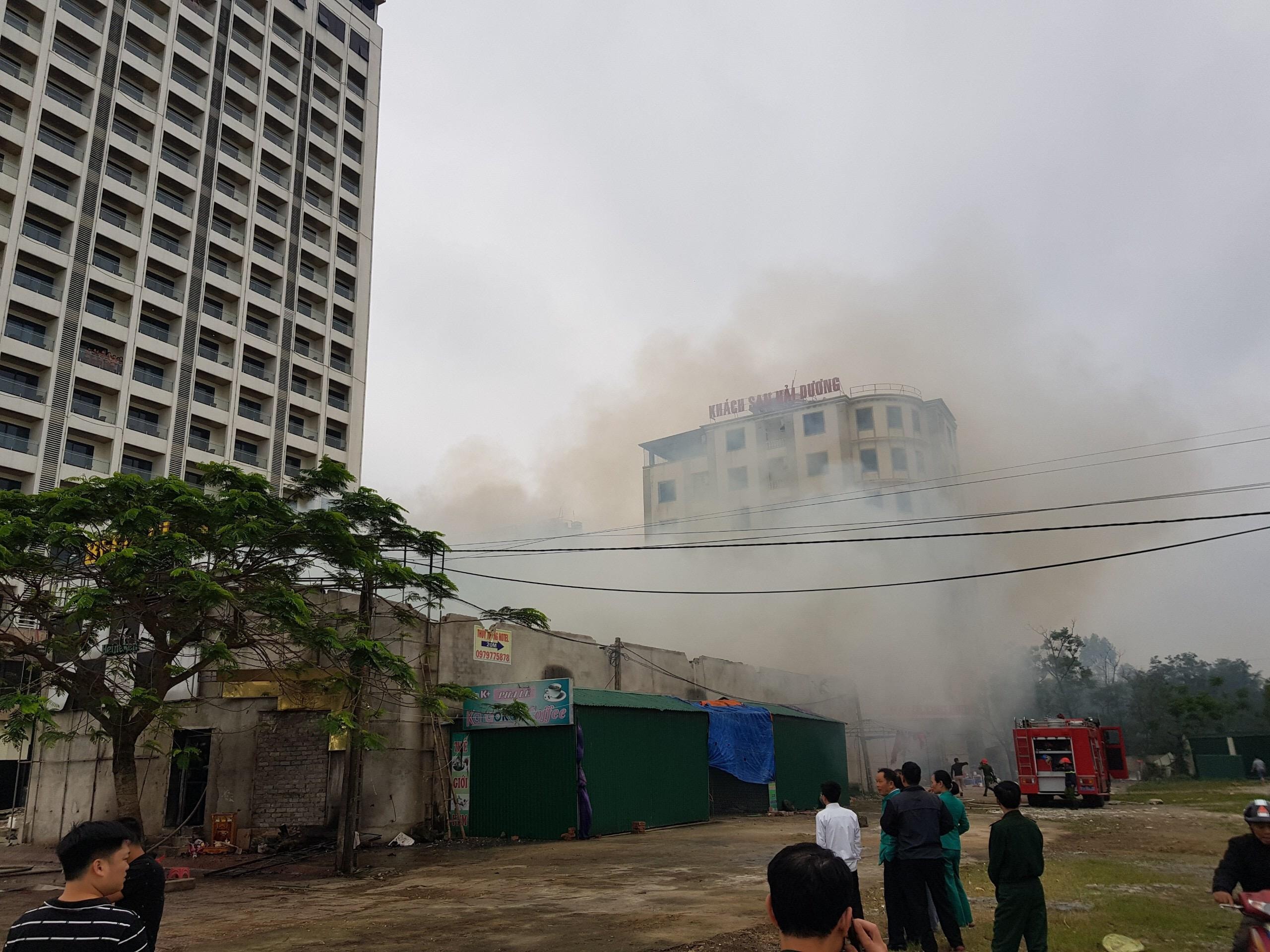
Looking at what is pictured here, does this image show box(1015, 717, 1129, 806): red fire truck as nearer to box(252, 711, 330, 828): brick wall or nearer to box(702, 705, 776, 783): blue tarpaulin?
box(702, 705, 776, 783): blue tarpaulin

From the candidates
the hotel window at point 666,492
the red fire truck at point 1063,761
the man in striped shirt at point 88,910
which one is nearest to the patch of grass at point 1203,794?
the red fire truck at point 1063,761

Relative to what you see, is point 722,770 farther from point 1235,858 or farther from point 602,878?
point 1235,858

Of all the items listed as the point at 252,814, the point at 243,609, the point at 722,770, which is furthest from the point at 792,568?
the point at 243,609

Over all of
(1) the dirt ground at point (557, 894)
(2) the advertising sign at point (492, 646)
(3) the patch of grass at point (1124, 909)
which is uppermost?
(2) the advertising sign at point (492, 646)

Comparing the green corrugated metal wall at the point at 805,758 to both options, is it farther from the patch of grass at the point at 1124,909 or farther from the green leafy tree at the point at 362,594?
the patch of grass at the point at 1124,909

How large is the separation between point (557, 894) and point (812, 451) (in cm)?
5897

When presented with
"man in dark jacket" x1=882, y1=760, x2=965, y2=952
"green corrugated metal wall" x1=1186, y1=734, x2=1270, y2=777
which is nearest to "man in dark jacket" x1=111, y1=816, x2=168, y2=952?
"man in dark jacket" x1=882, y1=760, x2=965, y2=952

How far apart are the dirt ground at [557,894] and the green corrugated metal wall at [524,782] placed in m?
0.87

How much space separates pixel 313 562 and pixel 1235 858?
14.2 meters

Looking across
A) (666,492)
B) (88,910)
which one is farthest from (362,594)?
(666,492)

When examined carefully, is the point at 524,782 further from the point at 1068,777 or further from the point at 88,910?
the point at 88,910

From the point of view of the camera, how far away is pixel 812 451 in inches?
2699

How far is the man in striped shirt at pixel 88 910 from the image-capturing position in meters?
2.92

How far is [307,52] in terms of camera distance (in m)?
62.1
